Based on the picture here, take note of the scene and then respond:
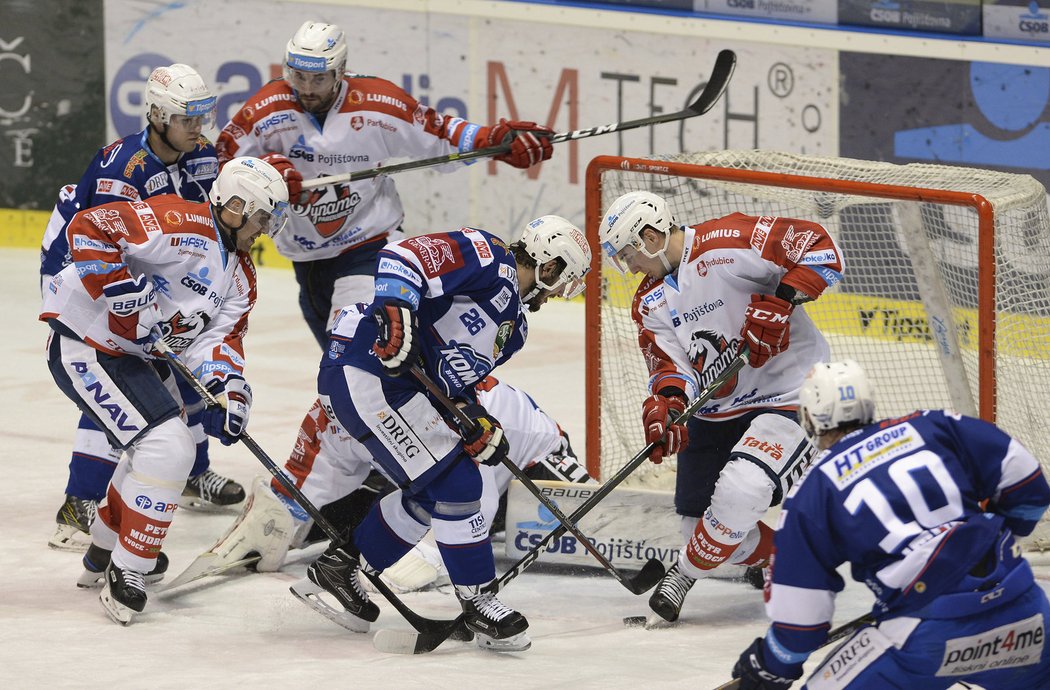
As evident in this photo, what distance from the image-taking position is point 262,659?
4.21 metres

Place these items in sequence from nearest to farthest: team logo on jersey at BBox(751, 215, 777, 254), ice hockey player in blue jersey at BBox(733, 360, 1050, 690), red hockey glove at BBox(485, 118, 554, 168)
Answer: ice hockey player in blue jersey at BBox(733, 360, 1050, 690), team logo on jersey at BBox(751, 215, 777, 254), red hockey glove at BBox(485, 118, 554, 168)

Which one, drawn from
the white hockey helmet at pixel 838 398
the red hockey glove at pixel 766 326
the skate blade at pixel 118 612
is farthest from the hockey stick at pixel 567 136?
the white hockey helmet at pixel 838 398

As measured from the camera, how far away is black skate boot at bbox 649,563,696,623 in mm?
4488

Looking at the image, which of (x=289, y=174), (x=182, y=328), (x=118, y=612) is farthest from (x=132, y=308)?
(x=289, y=174)

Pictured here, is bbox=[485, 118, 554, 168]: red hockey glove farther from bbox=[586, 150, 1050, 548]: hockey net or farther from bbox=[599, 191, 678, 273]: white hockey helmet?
bbox=[599, 191, 678, 273]: white hockey helmet

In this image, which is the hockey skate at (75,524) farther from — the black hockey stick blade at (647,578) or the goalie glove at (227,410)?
the black hockey stick blade at (647,578)

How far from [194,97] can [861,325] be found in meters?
2.35

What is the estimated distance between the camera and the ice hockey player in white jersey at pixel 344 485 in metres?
4.80

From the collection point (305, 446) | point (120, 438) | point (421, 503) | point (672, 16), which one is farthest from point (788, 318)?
point (672, 16)

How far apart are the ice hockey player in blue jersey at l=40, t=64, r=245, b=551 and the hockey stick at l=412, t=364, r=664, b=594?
1227 mm

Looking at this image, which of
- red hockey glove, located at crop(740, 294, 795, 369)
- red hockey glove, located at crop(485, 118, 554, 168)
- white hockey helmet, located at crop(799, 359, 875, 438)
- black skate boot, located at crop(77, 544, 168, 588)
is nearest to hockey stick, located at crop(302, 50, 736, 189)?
red hockey glove, located at crop(485, 118, 554, 168)

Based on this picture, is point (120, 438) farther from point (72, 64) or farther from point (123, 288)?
point (72, 64)

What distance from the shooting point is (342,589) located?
14.5 ft

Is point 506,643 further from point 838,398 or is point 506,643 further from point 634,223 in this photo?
point 838,398
